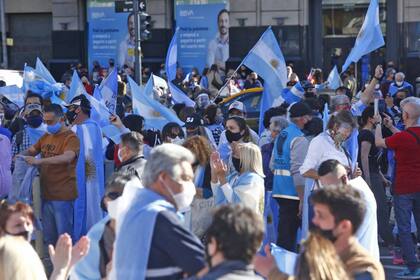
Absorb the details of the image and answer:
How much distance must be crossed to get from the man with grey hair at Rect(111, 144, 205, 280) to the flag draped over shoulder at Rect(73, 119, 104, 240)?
189 inches

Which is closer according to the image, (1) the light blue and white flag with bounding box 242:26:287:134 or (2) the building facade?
(1) the light blue and white flag with bounding box 242:26:287:134

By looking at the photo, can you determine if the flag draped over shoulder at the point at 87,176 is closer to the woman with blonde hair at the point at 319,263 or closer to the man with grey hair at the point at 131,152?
the man with grey hair at the point at 131,152

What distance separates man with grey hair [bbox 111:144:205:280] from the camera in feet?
13.6

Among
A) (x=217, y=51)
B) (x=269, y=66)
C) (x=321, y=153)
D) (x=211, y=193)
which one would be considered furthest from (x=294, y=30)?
(x=211, y=193)

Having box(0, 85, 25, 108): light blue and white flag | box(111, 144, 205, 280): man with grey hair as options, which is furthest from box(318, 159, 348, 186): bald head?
box(0, 85, 25, 108): light blue and white flag

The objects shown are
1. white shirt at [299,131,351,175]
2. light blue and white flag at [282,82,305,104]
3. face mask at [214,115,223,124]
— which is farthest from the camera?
light blue and white flag at [282,82,305,104]

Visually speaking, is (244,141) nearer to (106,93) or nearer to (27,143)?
(27,143)

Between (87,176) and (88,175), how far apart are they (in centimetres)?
2

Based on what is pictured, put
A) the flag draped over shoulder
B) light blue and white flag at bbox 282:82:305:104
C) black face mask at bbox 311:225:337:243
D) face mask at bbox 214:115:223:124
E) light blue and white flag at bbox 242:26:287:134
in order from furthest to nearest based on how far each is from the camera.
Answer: light blue and white flag at bbox 282:82:305:104, light blue and white flag at bbox 242:26:287:134, face mask at bbox 214:115:223:124, the flag draped over shoulder, black face mask at bbox 311:225:337:243

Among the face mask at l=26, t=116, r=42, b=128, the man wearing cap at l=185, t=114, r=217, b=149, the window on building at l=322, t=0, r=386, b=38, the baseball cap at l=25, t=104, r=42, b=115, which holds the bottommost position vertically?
the man wearing cap at l=185, t=114, r=217, b=149

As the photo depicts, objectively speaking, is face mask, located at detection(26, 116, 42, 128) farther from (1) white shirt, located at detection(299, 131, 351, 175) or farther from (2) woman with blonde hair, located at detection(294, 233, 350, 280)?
(2) woman with blonde hair, located at detection(294, 233, 350, 280)

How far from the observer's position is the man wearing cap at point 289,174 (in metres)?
8.41

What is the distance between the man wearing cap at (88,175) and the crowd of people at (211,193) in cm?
1

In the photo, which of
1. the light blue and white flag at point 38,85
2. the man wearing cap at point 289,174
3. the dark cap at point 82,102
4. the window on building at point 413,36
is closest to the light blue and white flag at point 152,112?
the dark cap at point 82,102
